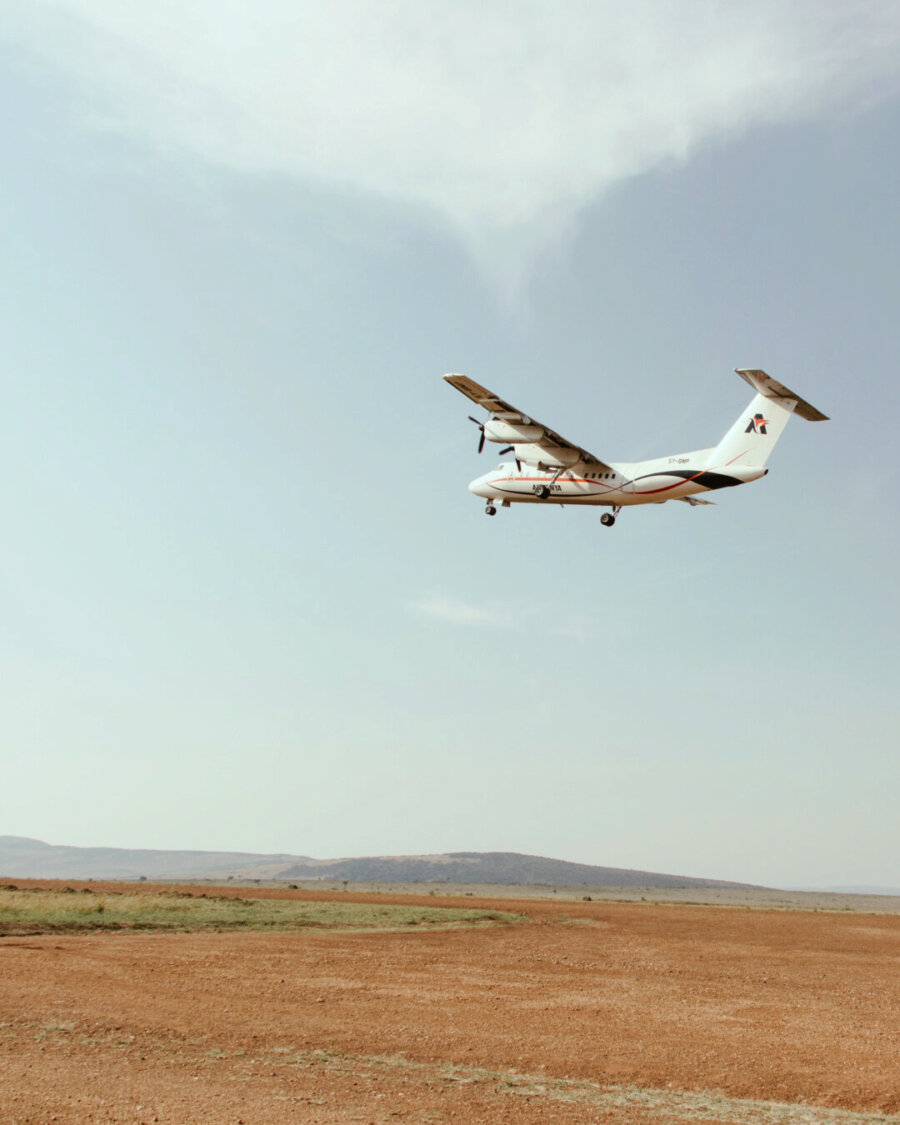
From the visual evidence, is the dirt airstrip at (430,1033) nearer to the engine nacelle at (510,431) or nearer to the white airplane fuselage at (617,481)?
the white airplane fuselage at (617,481)

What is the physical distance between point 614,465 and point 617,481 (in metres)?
0.79

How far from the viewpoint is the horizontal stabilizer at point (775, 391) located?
131 feet

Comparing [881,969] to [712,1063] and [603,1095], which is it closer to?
[712,1063]

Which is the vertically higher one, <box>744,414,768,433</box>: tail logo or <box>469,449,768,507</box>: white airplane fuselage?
<box>744,414,768,433</box>: tail logo

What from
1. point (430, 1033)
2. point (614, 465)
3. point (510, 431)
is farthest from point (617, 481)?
point (430, 1033)

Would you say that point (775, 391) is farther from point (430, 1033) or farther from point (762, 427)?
point (430, 1033)

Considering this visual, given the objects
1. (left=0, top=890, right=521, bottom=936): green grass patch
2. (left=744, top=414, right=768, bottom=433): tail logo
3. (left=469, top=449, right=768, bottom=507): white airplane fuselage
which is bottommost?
(left=0, top=890, right=521, bottom=936): green grass patch

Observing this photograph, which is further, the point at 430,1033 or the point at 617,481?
Answer: the point at 617,481

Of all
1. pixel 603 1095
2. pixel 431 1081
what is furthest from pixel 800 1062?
pixel 431 1081

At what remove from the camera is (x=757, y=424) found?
41.0m

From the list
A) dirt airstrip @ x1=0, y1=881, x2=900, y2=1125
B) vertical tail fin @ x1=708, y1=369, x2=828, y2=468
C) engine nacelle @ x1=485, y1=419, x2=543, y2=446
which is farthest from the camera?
engine nacelle @ x1=485, y1=419, x2=543, y2=446

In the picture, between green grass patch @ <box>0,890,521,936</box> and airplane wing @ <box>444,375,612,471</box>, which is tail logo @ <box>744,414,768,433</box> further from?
green grass patch @ <box>0,890,521,936</box>

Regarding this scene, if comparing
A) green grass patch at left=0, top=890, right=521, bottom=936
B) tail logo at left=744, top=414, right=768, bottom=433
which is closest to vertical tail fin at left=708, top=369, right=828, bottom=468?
tail logo at left=744, top=414, right=768, bottom=433

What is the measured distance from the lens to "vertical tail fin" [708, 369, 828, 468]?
40.5m
